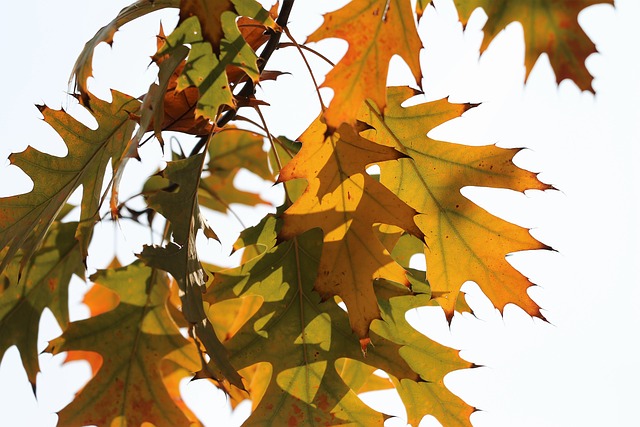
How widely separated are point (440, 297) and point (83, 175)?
24.1 inches

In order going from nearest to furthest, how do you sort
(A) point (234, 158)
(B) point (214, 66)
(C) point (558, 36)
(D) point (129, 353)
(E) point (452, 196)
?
(C) point (558, 36) → (B) point (214, 66) → (E) point (452, 196) → (D) point (129, 353) → (A) point (234, 158)

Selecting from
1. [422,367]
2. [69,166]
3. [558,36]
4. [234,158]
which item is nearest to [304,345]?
[422,367]

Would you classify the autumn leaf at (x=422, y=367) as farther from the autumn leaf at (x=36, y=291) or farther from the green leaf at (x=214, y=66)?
the autumn leaf at (x=36, y=291)

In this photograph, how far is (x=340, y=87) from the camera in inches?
34.9

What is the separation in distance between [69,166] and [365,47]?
0.61 metres

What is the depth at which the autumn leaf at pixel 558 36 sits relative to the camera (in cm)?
85

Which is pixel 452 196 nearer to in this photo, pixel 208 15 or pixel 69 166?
pixel 208 15

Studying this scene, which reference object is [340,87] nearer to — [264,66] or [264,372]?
[264,66]

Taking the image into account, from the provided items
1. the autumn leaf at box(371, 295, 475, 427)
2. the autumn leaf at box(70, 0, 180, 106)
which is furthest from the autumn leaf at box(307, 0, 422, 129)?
the autumn leaf at box(371, 295, 475, 427)

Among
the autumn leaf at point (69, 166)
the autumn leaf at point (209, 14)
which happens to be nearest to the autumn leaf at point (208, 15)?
the autumn leaf at point (209, 14)

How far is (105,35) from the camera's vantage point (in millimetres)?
1125

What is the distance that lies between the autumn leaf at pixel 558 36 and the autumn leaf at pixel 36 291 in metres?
1.11

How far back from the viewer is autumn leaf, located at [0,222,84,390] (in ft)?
5.15

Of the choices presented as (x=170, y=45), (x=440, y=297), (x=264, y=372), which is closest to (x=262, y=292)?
(x=264, y=372)
